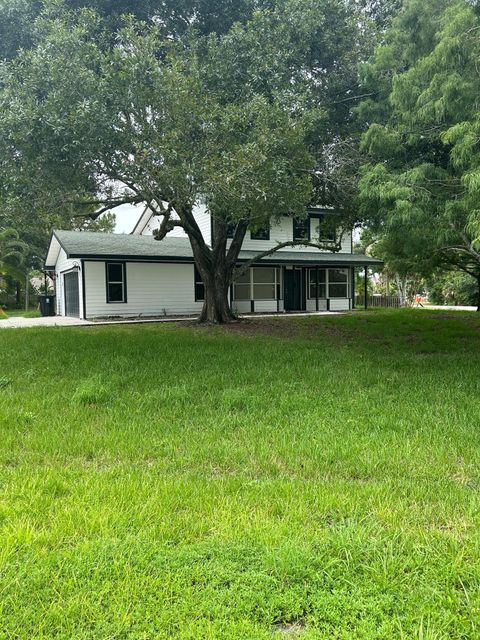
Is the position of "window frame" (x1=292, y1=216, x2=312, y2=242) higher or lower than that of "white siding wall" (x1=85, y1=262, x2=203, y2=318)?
higher

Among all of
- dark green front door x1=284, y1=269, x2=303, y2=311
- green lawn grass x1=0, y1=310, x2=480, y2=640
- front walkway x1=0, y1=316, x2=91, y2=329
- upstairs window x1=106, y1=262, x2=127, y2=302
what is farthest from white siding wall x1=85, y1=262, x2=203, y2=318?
green lawn grass x1=0, y1=310, x2=480, y2=640

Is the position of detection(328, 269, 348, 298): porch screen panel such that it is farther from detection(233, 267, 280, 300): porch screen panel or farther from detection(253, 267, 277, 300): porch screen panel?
detection(253, 267, 277, 300): porch screen panel

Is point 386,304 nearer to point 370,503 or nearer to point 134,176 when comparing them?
point 134,176

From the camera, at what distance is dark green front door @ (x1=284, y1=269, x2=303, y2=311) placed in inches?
842

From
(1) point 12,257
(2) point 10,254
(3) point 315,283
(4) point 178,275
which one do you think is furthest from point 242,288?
(1) point 12,257

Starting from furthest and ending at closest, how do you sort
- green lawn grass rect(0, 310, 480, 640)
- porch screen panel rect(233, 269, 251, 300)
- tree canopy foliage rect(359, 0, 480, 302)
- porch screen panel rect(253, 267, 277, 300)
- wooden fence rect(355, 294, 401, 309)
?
wooden fence rect(355, 294, 401, 309) < porch screen panel rect(253, 267, 277, 300) < porch screen panel rect(233, 269, 251, 300) < tree canopy foliage rect(359, 0, 480, 302) < green lawn grass rect(0, 310, 480, 640)

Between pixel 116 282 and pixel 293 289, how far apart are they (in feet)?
27.4

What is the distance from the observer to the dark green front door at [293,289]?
70.1 feet

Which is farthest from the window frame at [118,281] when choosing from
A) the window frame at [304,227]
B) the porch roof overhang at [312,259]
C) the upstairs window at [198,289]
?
the window frame at [304,227]

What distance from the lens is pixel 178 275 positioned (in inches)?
754

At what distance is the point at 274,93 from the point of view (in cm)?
809

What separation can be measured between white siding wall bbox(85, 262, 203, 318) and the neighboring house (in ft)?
0.12

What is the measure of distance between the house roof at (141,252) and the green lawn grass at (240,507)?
11.3 metres

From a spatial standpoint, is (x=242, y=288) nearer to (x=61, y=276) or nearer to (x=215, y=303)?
(x=215, y=303)
